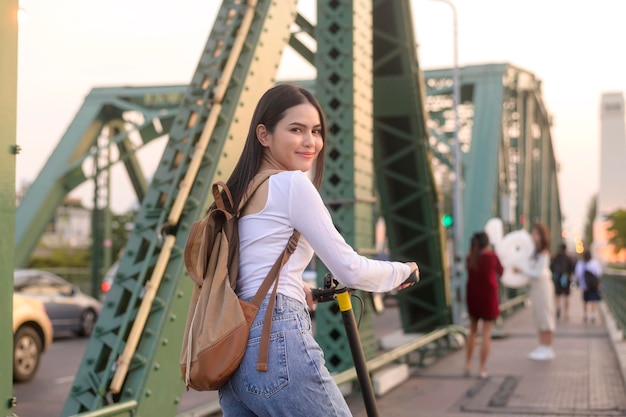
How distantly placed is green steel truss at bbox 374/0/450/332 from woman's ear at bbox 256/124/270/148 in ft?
22.7

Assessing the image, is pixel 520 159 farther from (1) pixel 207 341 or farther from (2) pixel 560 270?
(1) pixel 207 341

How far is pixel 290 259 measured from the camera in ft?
8.61

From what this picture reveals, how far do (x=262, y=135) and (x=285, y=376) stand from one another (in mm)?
720

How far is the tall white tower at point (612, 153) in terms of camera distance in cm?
7744

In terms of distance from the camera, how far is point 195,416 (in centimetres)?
575

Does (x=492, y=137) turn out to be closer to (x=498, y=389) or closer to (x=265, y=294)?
(x=498, y=389)

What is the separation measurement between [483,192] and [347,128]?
1424 centimetres

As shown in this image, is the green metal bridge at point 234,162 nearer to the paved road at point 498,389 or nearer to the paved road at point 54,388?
the paved road at point 498,389

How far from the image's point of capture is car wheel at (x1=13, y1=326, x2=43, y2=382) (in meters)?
11.6

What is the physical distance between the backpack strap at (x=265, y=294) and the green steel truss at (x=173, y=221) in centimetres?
248

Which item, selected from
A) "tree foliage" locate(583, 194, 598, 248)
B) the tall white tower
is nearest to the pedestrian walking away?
the tall white tower

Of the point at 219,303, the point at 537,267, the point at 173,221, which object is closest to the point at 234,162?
the point at 173,221

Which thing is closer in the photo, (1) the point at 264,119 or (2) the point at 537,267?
(1) the point at 264,119

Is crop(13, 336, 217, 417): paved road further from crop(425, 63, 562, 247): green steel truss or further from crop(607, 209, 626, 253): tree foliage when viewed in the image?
crop(607, 209, 626, 253): tree foliage
